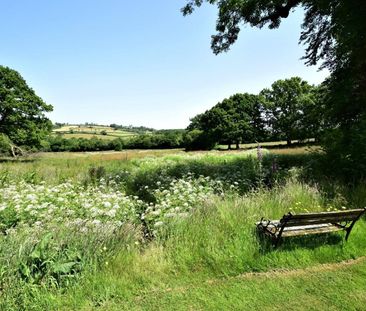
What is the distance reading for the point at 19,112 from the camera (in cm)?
3578

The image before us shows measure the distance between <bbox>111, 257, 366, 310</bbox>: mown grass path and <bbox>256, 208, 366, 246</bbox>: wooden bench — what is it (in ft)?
2.13

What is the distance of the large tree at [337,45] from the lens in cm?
828

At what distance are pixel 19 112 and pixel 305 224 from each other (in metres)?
38.7

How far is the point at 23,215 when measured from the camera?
5.79 meters

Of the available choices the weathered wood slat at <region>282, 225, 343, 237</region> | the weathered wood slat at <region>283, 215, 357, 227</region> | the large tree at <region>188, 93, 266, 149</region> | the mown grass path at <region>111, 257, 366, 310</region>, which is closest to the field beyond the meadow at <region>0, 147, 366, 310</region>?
the mown grass path at <region>111, 257, 366, 310</region>

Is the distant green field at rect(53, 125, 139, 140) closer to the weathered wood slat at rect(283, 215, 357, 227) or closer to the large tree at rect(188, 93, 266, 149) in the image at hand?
the large tree at rect(188, 93, 266, 149)

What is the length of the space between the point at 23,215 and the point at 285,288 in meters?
4.98

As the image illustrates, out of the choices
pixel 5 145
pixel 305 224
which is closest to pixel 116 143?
pixel 5 145

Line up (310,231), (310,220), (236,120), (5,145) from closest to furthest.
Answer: (310,220) → (310,231) → (5,145) → (236,120)

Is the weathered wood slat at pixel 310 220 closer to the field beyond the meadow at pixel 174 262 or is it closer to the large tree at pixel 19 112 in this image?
the field beyond the meadow at pixel 174 262

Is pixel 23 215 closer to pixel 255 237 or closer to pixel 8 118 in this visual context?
pixel 255 237

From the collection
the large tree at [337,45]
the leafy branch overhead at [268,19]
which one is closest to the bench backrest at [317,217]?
the large tree at [337,45]

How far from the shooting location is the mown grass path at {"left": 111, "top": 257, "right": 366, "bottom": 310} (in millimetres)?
3611

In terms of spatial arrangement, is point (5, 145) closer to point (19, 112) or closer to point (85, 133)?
point (19, 112)
